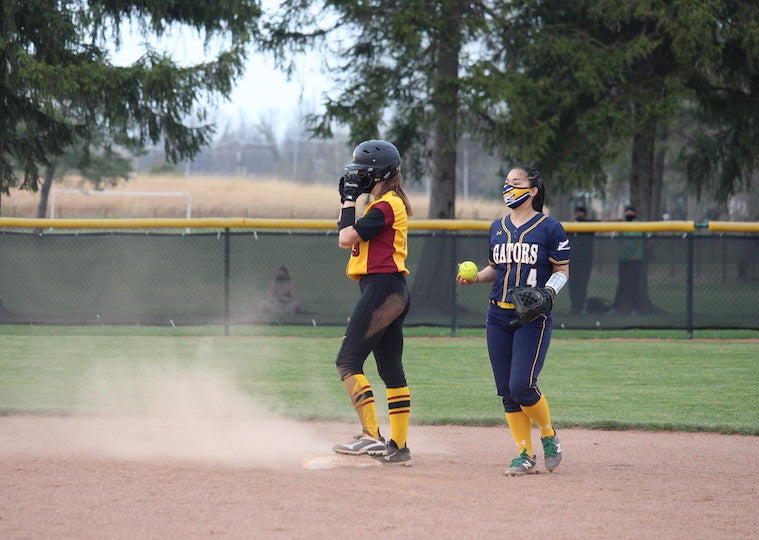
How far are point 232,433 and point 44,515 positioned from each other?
8.33ft

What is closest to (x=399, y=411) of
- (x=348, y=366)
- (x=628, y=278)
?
(x=348, y=366)

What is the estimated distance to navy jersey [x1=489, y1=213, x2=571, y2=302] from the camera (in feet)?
19.5

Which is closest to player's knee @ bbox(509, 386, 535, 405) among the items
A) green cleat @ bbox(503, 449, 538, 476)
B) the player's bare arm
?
green cleat @ bbox(503, 449, 538, 476)

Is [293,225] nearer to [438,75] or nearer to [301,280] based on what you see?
[301,280]

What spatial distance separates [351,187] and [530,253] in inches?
45.2

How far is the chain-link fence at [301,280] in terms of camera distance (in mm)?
14383

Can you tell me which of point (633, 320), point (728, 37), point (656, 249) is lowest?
point (633, 320)

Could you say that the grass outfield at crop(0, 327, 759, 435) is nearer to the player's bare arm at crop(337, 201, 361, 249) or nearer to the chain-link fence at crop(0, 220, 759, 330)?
the chain-link fence at crop(0, 220, 759, 330)

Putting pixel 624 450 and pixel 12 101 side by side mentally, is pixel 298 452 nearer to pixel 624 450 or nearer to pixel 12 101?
pixel 624 450

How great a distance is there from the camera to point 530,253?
595 centimetres

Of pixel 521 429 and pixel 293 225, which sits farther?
pixel 293 225

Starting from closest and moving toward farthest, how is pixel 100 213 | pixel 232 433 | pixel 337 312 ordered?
pixel 232 433
pixel 337 312
pixel 100 213

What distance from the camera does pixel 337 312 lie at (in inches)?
582

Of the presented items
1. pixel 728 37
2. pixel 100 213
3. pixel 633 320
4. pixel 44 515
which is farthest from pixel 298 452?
pixel 100 213
